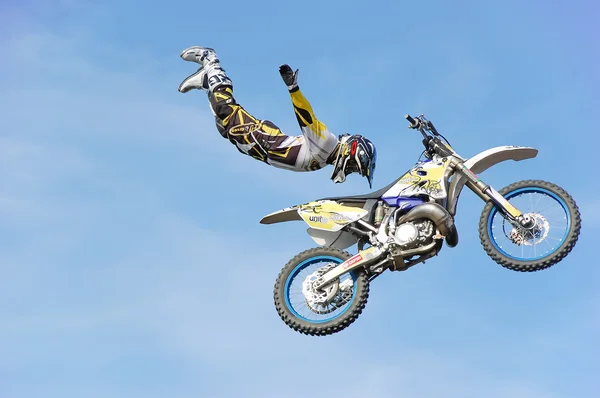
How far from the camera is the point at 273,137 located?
58.4 ft

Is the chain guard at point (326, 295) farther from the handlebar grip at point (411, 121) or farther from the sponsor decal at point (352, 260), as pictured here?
the handlebar grip at point (411, 121)

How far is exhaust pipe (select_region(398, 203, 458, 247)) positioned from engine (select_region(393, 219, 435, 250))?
0.11 meters

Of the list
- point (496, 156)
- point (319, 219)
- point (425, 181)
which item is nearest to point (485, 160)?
point (496, 156)

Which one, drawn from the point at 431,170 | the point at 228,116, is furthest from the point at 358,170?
the point at 228,116

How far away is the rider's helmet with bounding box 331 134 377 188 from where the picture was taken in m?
17.5

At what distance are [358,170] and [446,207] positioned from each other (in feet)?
4.94

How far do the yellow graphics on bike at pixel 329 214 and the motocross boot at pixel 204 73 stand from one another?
2828 millimetres

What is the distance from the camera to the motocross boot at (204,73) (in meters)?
18.7

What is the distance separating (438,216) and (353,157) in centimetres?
181

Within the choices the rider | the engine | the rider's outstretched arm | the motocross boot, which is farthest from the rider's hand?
the engine

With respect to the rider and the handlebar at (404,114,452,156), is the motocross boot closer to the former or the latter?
the rider

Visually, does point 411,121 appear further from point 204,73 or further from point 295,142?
point 204,73

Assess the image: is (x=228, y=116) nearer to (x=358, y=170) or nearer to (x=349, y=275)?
(x=358, y=170)

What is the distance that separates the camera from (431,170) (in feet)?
56.1
